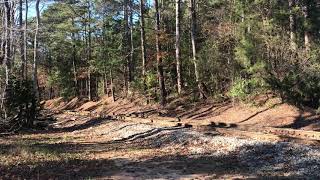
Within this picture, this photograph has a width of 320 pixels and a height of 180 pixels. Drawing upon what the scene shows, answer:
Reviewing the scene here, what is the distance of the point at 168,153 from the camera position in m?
15.3

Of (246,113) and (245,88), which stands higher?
(245,88)

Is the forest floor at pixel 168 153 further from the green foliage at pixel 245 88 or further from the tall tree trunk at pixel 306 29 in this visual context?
the tall tree trunk at pixel 306 29

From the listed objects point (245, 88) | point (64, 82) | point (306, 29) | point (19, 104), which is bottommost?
point (19, 104)

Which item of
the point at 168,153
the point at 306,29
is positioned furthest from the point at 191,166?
the point at 306,29

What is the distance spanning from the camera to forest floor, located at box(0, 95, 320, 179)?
1179 centimetres

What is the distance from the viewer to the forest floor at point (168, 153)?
1179 centimetres

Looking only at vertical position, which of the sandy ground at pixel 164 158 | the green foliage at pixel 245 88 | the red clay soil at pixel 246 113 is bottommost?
the sandy ground at pixel 164 158

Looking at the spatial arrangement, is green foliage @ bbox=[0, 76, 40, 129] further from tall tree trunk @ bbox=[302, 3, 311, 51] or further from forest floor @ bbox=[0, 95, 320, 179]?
tall tree trunk @ bbox=[302, 3, 311, 51]

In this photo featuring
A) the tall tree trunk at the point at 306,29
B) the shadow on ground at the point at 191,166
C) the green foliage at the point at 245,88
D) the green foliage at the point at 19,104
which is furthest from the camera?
the green foliage at the point at 19,104

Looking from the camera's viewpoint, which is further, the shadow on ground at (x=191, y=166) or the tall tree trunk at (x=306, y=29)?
the tall tree trunk at (x=306, y=29)

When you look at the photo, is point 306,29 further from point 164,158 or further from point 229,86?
point 164,158

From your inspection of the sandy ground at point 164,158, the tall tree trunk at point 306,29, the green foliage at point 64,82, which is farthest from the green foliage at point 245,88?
the green foliage at point 64,82

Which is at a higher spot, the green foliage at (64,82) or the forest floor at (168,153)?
the green foliage at (64,82)

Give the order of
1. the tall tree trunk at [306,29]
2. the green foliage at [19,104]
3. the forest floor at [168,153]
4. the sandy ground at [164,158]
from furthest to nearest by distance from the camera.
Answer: the green foliage at [19,104], the tall tree trunk at [306,29], the forest floor at [168,153], the sandy ground at [164,158]
